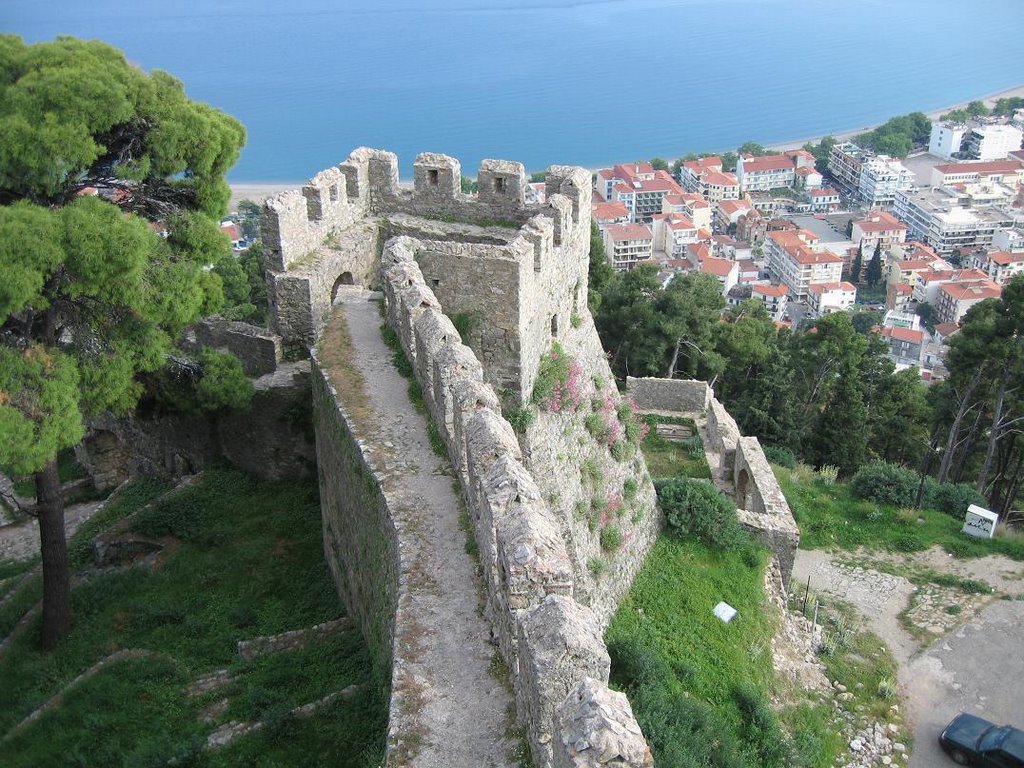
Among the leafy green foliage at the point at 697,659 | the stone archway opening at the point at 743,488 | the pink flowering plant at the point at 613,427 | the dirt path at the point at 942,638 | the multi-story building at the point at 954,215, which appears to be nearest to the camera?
the leafy green foliage at the point at 697,659

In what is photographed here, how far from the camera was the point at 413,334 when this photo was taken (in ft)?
34.1

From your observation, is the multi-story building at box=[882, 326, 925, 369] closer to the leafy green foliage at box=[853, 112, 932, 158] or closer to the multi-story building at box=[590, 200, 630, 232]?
the multi-story building at box=[590, 200, 630, 232]

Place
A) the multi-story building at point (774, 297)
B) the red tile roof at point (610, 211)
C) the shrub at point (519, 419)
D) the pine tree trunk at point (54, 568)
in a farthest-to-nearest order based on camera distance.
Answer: the red tile roof at point (610, 211) → the multi-story building at point (774, 297) → the shrub at point (519, 419) → the pine tree trunk at point (54, 568)

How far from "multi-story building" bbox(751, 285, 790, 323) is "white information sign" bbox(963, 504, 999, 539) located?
175 feet

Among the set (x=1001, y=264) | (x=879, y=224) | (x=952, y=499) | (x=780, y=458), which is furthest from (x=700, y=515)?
(x=879, y=224)

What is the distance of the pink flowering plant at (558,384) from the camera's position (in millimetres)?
11523

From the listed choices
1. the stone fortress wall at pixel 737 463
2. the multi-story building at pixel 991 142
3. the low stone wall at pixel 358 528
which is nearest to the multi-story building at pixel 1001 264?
the multi-story building at pixel 991 142

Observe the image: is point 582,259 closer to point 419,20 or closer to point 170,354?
point 170,354

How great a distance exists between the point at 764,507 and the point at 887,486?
434cm

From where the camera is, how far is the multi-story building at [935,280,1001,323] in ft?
223

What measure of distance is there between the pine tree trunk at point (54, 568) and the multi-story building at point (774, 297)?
63.2m

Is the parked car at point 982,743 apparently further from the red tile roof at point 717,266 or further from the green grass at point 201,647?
the red tile roof at point 717,266

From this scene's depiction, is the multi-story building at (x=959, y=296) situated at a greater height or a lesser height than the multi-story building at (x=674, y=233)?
lesser


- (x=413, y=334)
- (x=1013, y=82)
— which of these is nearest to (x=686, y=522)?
(x=413, y=334)
